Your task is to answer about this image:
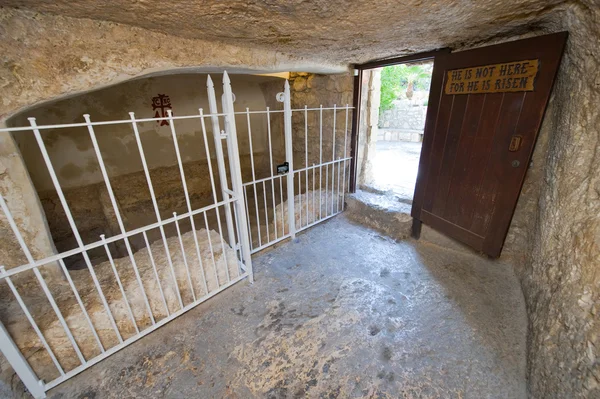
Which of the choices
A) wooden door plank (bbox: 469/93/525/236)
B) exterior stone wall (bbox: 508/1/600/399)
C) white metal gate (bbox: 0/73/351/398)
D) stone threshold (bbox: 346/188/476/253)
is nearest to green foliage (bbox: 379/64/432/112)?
stone threshold (bbox: 346/188/476/253)

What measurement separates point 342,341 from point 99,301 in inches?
64.6

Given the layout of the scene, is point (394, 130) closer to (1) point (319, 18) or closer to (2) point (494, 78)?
(2) point (494, 78)

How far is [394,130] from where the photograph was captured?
8.18 metres

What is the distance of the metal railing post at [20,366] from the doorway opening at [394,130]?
3.43m

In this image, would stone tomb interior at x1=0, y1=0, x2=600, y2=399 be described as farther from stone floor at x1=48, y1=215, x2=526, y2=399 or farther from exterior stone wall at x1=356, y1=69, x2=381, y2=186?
exterior stone wall at x1=356, y1=69, x2=381, y2=186

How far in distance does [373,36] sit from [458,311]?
218 centimetres

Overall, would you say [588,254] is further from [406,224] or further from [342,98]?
[342,98]

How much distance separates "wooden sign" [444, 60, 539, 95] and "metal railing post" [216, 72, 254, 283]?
75.7 inches

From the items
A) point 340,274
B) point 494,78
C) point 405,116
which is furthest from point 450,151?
point 405,116

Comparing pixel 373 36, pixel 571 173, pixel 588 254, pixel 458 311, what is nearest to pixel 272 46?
pixel 373 36

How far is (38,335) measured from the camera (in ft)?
4.53

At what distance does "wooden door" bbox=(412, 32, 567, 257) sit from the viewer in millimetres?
1737

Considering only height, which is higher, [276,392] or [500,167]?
[500,167]

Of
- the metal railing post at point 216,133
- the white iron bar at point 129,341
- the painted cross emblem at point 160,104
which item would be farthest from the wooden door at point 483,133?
the painted cross emblem at point 160,104
